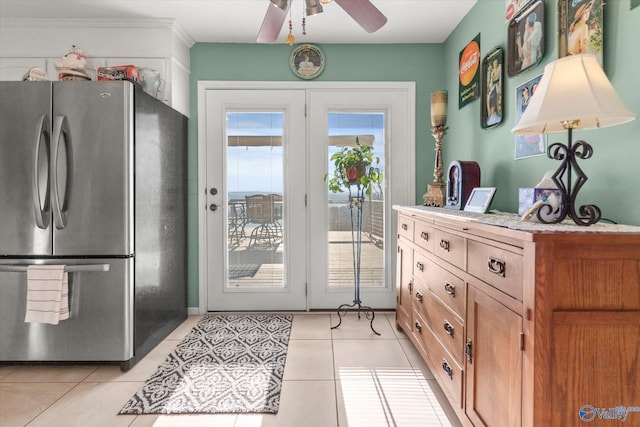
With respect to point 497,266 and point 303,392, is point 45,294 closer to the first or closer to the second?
point 303,392

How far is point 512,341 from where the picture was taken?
4.03 ft

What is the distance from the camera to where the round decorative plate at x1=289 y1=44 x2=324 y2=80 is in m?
3.36

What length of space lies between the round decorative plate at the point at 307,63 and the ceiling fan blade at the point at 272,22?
1259 millimetres

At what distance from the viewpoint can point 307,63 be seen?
133 inches

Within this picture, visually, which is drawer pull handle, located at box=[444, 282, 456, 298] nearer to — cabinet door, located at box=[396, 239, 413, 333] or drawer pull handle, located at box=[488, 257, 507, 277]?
drawer pull handle, located at box=[488, 257, 507, 277]

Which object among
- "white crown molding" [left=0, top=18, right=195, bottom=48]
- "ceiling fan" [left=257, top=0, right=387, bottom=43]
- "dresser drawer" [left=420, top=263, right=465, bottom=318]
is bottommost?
"dresser drawer" [left=420, top=263, right=465, bottom=318]

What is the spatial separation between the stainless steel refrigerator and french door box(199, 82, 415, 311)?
1.05 m

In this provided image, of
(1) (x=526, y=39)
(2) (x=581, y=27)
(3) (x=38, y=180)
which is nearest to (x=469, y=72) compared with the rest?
(1) (x=526, y=39)

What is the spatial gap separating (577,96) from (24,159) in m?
2.82

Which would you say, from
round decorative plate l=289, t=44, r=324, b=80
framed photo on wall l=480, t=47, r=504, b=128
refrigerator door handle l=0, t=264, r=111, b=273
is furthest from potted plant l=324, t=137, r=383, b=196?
refrigerator door handle l=0, t=264, r=111, b=273

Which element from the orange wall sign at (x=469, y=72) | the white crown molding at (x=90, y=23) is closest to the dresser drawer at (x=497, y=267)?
the orange wall sign at (x=469, y=72)

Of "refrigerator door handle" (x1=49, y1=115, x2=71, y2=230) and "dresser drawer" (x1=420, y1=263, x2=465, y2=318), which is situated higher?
"refrigerator door handle" (x1=49, y1=115, x2=71, y2=230)

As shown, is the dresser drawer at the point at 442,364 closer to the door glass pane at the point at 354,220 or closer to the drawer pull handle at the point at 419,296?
the drawer pull handle at the point at 419,296

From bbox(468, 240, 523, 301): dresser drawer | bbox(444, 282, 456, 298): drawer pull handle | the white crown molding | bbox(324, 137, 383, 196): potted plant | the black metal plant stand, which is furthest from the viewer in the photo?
the black metal plant stand
